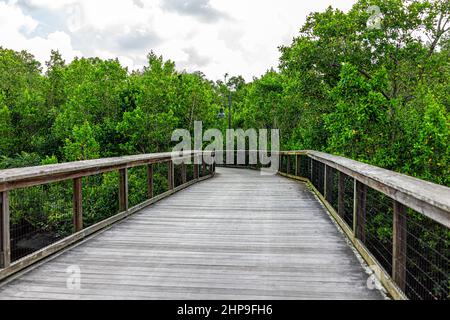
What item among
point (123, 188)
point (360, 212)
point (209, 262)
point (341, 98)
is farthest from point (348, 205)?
point (209, 262)

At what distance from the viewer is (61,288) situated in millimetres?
2939

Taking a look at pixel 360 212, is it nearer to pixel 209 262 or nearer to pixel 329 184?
pixel 209 262

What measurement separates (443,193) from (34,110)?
2802cm

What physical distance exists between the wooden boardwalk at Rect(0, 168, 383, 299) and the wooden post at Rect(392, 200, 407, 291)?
0.21m

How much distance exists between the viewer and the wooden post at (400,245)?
2797 mm

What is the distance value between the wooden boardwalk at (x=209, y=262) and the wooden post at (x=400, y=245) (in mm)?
205

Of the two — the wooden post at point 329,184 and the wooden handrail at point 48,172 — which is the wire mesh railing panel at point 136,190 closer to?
the wooden post at point 329,184

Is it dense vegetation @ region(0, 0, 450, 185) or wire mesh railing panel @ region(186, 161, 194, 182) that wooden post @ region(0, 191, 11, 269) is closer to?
dense vegetation @ region(0, 0, 450, 185)

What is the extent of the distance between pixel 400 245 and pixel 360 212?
126 cm

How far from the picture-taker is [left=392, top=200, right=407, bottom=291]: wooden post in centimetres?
280

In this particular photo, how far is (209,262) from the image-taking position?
3598mm

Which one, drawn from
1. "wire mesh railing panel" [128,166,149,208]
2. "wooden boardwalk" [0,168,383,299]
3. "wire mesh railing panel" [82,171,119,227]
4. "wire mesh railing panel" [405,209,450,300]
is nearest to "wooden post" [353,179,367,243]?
"wooden boardwalk" [0,168,383,299]
